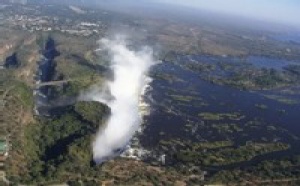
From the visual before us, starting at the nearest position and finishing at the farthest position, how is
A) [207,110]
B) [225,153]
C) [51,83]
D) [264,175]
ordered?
[264,175], [225,153], [207,110], [51,83]

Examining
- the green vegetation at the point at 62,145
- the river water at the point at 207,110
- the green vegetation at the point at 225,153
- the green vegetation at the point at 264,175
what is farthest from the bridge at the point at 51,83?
the green vegetation at the point at 264,175

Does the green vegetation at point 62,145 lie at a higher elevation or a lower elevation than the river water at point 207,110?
higher

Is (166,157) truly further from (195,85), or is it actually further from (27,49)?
(27,49)

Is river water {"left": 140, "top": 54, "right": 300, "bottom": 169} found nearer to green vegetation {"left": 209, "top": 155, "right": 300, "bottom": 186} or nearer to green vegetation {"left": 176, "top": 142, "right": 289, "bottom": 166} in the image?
green vegetation {"left": 176, "top": 142, "right": 289, "bottom": 166}

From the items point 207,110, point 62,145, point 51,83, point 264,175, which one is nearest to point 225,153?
point 264,175

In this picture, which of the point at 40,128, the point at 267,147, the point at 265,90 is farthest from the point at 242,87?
the point at 40,128

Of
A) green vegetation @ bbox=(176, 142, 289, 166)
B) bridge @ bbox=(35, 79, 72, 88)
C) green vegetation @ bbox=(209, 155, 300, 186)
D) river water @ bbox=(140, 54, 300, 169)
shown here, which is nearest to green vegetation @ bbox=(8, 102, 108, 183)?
river water @ bbox=(140, 54, 300, 169)

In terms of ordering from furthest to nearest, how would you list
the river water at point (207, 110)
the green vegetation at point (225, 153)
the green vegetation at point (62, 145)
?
the river water at point (207, 110)
the green vegetation at point (225, 153)
the green vegetation at point (62, 145)

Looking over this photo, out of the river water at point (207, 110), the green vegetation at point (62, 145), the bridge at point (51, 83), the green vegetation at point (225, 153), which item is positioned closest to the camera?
the green vegetation at point (62, 145)

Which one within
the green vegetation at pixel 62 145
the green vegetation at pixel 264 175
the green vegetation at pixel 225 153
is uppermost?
the green vegetation at pixel 62 145

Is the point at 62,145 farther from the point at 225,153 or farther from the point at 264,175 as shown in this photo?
the point at 264,175

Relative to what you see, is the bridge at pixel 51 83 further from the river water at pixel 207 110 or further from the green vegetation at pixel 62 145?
the green vegetation at pixel 62 145
